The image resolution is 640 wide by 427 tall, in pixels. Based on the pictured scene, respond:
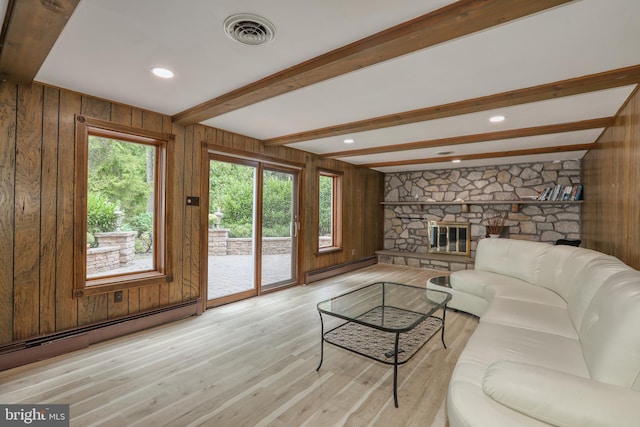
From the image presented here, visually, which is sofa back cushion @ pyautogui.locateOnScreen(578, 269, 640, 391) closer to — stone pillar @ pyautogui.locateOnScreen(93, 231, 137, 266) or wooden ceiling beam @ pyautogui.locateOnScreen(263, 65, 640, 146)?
wooden ceiling beam @ pyautogui.locateOnScreen(263, 65, 640, 146)

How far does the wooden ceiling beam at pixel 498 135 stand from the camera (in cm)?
312

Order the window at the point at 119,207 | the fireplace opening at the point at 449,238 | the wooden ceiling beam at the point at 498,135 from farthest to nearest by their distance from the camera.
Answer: the fireplace opening at the point at 449,238, the wooden ceiling beam at the point at 498,135, the window at the point at 119,207

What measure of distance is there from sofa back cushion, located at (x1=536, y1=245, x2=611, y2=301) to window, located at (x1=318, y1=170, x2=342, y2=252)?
10.8 feet

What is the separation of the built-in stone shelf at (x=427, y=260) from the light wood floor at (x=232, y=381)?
3.02 metres

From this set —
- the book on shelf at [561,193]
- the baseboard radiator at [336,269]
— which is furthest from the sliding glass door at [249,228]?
the book on shelf at [561,193]

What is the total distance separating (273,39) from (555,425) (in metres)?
2.22

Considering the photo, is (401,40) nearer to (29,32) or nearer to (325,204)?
(29,32)

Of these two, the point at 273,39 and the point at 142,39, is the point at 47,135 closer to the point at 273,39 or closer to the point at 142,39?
the point at 142,39

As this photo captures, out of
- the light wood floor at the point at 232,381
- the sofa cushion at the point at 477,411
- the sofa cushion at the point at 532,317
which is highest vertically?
the sofa cushion at the point at 532,317

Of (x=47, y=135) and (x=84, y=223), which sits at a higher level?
(x=47, y=135)

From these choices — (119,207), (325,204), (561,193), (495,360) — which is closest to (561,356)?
(495,360)

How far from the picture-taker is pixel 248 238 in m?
4.22

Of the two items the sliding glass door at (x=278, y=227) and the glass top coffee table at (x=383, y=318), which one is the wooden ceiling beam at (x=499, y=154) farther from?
the glass top coffee table at (x=383, y=318)

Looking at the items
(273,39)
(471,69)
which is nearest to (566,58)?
(471,69)
